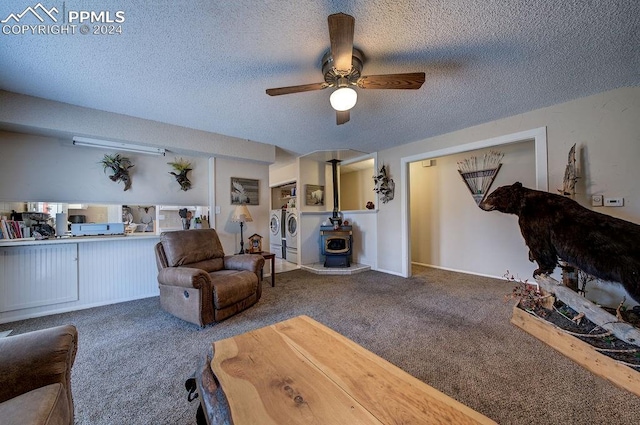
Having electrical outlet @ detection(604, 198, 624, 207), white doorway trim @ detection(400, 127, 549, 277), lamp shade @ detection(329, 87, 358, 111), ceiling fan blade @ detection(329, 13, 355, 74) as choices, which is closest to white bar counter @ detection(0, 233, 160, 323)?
lamp shade @ detection(329, 87, 358, 111)

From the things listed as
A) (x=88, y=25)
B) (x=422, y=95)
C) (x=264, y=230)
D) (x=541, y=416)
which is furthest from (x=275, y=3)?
(x=264, y=230)

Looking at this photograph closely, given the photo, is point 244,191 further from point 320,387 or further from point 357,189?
point 320,387

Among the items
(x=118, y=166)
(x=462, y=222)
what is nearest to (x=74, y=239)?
(x=118, y=166)

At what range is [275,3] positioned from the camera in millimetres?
1396

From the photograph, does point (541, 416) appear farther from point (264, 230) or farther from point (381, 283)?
point (264, 230)

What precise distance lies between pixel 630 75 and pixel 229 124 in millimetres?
4219

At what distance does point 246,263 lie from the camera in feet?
9.83

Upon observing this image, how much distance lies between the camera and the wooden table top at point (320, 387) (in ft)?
2.56

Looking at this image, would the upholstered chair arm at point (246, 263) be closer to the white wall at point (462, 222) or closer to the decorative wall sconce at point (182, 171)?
the decorative wall sconce at point (182, 171)

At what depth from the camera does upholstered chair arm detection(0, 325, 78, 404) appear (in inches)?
35.3

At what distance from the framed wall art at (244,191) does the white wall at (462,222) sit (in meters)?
3.37

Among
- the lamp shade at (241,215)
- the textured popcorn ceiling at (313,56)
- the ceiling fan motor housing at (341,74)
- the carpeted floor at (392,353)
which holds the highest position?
the textured popcorn ceiling at (313,56)

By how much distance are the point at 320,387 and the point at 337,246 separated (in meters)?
3.93

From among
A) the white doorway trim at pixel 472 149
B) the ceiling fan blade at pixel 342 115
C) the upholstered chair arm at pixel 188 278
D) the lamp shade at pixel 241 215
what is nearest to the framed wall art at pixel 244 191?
the lamp shade at pixel 241 215
